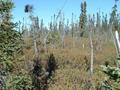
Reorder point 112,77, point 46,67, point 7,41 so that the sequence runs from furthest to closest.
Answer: point 46,67
point 7,41
point 112,77

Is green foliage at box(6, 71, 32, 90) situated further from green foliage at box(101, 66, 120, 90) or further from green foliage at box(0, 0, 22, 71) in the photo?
green foliage at box(101, 66, 120, 90)

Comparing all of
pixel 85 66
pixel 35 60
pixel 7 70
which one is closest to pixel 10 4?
pixel 7 70

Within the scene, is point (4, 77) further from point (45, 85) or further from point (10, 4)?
point (45, 85)

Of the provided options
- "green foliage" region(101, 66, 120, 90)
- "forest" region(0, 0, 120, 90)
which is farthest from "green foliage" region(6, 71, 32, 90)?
"green foliage" region(101, 66, 120, 90)

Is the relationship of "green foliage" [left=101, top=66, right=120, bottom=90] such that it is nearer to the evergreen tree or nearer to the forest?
the forest

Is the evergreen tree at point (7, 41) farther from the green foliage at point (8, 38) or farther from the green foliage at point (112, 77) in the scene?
the green foliage at point (112, 77)

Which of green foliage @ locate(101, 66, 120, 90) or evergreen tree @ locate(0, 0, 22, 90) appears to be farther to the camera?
evergreen tree @ locate(0, 0, 22, 90)

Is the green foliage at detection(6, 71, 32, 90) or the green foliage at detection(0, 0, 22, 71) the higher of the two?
the green foliage at detection(0, 0, 22, 71)

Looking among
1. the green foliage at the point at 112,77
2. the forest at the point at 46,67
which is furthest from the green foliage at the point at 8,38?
the green foliage at the point at 112,77

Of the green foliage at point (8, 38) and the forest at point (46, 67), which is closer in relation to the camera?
the forest at point (46, 67)

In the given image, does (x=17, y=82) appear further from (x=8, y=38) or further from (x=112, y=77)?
(x=112, y=77)

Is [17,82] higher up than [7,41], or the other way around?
[7,41]

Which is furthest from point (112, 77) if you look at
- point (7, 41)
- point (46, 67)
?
point (46, 67)

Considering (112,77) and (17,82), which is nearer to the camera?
(112,77)
